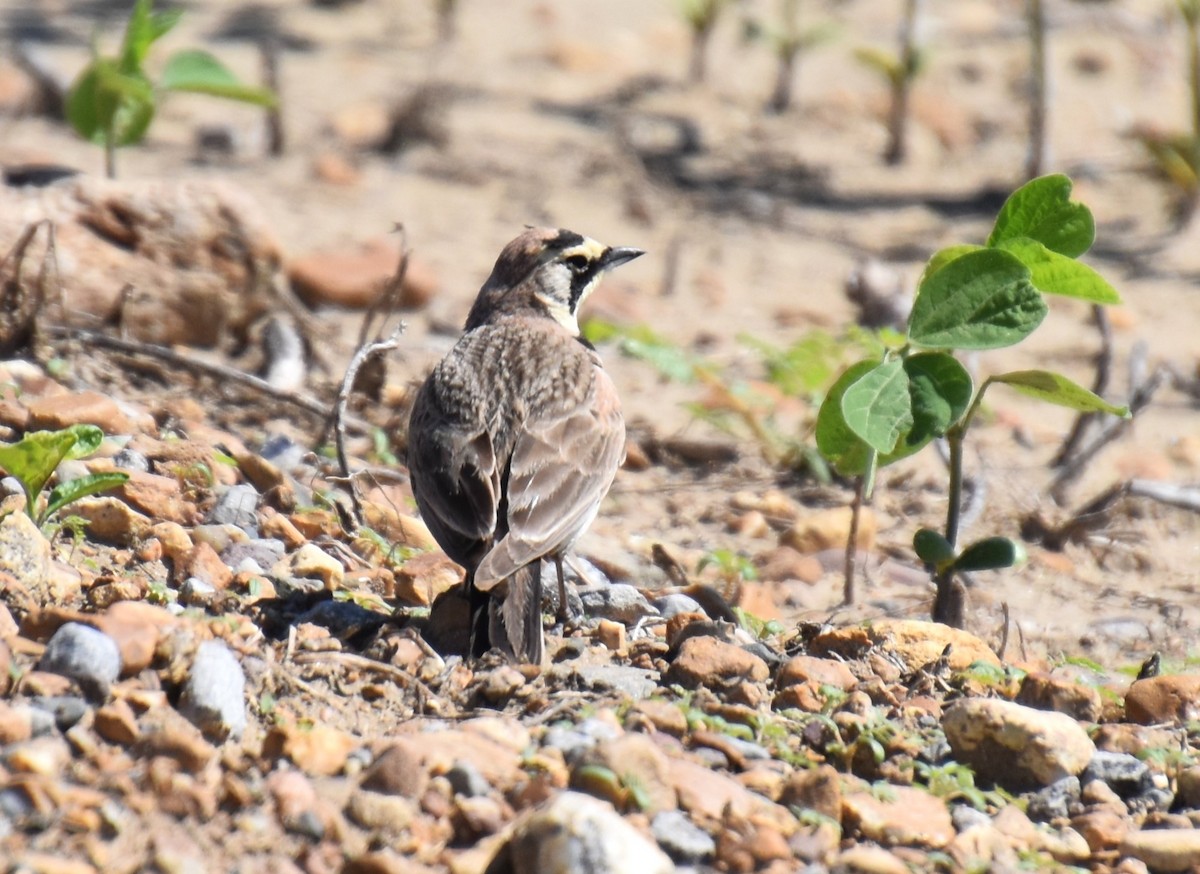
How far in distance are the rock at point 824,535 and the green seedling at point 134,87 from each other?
2.99 m

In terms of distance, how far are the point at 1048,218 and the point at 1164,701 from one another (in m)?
1.27

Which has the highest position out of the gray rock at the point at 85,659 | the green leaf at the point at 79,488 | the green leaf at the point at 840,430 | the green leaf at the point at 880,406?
the green leaf at the point at 880,406

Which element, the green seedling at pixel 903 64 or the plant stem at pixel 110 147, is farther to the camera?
the green seedling at pixel 903 64

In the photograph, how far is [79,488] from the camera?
4.29 metres

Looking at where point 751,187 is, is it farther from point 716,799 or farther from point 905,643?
point 716,799

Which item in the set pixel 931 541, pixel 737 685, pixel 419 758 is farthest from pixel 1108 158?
pixel 419 758

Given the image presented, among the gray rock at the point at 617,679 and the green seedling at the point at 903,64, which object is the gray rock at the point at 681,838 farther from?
the green seedling at the point at 903,64

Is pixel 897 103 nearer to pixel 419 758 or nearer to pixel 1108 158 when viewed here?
pixel 1108 158

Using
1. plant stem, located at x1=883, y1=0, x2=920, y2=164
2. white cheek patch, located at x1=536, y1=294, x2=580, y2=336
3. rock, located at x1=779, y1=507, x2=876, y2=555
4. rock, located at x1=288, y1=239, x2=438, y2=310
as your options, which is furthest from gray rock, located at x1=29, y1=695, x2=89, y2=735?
plant stem, located at x1=883, y1=0, x2=920, y2=164

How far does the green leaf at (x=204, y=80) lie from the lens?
285 inches

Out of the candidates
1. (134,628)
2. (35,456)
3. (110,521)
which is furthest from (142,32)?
(134,628)

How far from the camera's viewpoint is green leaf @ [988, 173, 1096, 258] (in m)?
4.49

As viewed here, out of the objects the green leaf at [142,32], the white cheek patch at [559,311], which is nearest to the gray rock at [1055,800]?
the white cheek patch at [559,311]

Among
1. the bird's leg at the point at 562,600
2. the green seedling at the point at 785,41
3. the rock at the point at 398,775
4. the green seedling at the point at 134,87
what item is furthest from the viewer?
the green seedling at the point at 785,41
